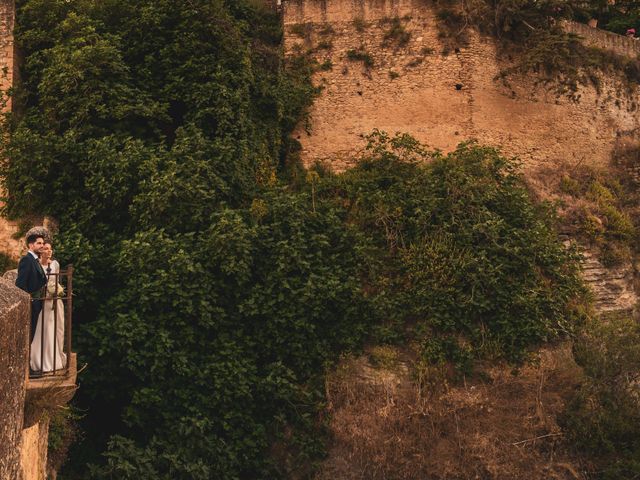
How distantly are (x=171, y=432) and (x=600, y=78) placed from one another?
41.8ft

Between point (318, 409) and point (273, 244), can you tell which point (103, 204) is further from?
point (318, 409)

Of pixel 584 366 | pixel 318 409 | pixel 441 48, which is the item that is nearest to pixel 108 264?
pixel 318 409

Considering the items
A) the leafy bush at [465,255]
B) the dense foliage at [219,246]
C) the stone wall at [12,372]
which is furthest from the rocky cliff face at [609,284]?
the stone wall at [12,372]

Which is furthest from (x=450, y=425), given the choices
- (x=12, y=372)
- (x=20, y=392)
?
(x=12, y=372)

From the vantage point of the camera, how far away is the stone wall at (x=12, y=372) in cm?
381

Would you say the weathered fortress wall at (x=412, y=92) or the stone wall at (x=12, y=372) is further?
the weathered fortress wall at (x=412, y=92)

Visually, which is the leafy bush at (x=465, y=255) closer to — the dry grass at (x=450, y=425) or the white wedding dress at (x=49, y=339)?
the dry grass at (x=450, y=425)

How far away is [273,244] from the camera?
1169 centimetres

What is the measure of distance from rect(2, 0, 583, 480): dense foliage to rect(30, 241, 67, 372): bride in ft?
12.9

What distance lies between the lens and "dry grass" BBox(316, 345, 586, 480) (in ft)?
34.6

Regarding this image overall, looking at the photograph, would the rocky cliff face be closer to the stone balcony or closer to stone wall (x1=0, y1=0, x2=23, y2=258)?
stone wall (x1=0, y1=0, x2=23, y2=258)

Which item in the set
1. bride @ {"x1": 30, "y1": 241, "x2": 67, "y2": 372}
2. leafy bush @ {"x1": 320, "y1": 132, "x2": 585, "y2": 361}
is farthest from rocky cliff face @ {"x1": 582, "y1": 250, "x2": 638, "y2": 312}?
bride @ {"x1": 30, "y1": 241, "x2": 67, "y2": 372}

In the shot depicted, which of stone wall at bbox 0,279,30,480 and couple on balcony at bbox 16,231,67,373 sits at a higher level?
stone wall at bbox 0,279,30,480

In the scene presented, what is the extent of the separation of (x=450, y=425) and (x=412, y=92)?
24.4 ft
